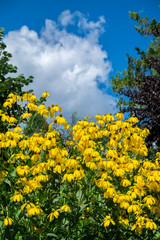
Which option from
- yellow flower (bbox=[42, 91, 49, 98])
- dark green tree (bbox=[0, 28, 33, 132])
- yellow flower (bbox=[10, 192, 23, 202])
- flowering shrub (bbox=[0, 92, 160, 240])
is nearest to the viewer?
yellow flower (bbox=[10, 192, 23, 202])

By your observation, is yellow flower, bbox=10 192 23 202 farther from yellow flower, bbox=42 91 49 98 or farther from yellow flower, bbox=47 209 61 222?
yellow flower, bbox=42 91 49 98

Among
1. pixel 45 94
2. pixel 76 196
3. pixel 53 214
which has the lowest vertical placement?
pixel 53 214

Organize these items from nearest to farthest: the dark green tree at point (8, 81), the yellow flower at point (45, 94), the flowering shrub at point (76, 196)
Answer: the flowering shrub at point (76, 196), the yellow flower at point (45, 94), the dark green tree at point (8, 81)

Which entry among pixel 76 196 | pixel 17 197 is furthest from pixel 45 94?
pixel 17 197

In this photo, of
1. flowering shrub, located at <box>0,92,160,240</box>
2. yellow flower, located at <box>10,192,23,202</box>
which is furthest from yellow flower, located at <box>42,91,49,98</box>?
yellow flower, located at <box>10,192,23,202</box>

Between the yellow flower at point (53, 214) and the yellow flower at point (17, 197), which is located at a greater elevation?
the yellow flower at point (17, 197)

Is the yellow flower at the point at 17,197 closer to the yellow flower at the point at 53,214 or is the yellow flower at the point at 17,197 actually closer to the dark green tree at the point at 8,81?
the yellow flower at the point at 53,214

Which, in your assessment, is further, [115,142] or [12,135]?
[12,135]

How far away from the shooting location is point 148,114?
10.6m

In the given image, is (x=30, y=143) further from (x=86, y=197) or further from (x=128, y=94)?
(x=128, y=94)

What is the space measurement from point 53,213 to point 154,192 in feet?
4.03

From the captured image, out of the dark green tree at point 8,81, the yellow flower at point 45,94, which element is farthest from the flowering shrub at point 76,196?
the dark green tree at point 8,81

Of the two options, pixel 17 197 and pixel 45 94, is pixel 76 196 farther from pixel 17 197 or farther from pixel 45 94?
pixel 45 94

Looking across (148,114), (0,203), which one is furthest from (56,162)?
(148,114)
